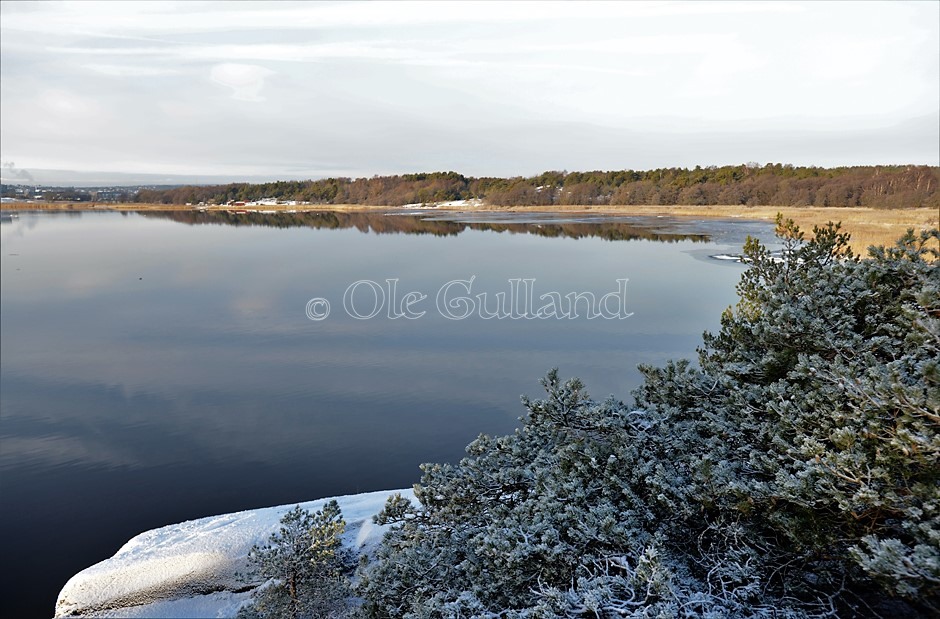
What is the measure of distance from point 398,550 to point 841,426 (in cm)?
376

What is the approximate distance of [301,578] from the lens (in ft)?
19.7

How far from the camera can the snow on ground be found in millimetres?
7156

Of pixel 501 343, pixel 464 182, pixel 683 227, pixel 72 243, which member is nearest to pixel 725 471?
pixel 501 343

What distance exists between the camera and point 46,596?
25.6ft

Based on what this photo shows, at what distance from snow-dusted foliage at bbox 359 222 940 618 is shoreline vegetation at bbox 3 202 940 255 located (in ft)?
7.06

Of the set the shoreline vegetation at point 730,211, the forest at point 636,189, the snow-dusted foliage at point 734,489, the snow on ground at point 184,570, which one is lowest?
the snow on ground at point 184,570

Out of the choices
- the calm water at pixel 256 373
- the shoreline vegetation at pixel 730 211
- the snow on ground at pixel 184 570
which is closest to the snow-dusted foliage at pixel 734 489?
the shoreline vegetation at pixel 730 211

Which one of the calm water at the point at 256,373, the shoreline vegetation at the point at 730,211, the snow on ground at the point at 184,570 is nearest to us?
the snow on ground at the point at 184,570

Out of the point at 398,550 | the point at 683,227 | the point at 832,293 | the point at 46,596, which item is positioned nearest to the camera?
the point at 832,293

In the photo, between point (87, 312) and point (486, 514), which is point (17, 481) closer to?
point (486, 514)

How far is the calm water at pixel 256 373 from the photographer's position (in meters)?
10.3

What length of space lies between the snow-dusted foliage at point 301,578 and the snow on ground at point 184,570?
1105 mm

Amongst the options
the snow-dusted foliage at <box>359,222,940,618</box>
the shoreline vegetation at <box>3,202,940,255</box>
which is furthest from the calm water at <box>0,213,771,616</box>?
the shoreline vegetation at <box>3,202,940,255</box>

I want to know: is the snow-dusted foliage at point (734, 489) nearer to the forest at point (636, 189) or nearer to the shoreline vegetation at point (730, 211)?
the shoreline vegetation at point (730, 211)
